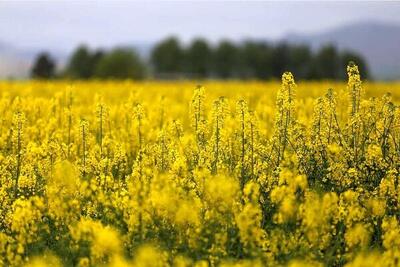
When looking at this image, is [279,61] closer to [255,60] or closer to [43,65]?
[255,60]

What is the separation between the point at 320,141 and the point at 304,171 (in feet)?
1.58

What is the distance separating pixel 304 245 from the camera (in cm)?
593

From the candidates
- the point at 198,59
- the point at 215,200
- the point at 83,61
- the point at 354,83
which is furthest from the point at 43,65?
the point at 215,200

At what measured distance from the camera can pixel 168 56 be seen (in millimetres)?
103688

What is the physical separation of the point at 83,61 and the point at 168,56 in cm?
1413

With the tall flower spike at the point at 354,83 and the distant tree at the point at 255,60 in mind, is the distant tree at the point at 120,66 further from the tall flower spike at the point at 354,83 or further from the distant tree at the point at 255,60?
the tall flower spike at the point at 354,83

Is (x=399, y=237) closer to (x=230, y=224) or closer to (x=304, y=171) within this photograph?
(x=230, y=224)

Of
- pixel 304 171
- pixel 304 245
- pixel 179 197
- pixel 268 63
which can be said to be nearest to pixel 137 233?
pixel 179 197

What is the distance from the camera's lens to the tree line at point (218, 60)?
300 ft

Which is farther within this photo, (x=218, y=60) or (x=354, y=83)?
(x=218, y=60)

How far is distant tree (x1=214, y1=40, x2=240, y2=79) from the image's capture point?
103m

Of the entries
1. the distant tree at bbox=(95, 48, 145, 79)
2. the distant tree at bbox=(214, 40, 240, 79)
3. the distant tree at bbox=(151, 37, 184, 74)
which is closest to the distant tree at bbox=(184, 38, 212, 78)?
the distant tree at bbox=(151, 37, 184, 74)

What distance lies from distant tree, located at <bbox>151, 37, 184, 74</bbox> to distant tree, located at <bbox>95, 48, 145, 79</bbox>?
6936mm

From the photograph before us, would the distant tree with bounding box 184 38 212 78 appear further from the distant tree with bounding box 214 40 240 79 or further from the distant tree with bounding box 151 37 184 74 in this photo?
the distant tree with bounding box 214 40 240 79
